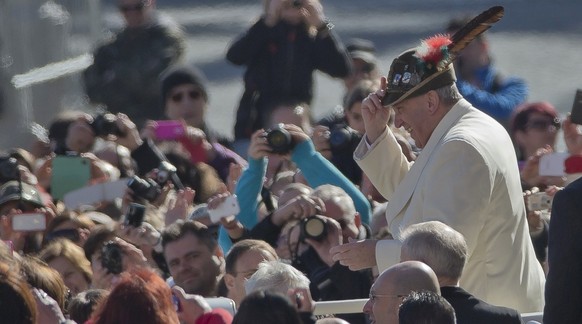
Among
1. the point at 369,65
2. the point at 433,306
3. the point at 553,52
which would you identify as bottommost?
the point at 553,52

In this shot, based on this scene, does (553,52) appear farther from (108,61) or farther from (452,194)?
(452,194)

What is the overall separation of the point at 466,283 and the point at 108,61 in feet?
19.2

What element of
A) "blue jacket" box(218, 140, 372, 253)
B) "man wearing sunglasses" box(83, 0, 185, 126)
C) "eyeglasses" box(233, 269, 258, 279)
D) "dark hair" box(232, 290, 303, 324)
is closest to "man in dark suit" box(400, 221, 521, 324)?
"dark hair" box(232, 290, 303, 324)

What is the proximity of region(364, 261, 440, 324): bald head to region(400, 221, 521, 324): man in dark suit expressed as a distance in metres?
0.30

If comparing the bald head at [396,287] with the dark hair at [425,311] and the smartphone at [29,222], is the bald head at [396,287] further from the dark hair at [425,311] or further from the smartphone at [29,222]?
the smartphone at [29,222]

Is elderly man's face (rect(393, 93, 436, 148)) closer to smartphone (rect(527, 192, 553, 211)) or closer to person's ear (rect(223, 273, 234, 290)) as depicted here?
person's ear (rect(223, 273, 234, 290))

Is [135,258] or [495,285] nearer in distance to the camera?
[495,285]

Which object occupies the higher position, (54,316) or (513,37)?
(54,316)

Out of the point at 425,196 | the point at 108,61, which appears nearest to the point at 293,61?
the point at 108,61

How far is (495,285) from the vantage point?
6375 mm

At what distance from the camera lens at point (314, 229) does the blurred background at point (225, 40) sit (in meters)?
5.14

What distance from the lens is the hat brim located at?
6543 millimetres

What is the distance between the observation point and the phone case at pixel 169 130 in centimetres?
1039

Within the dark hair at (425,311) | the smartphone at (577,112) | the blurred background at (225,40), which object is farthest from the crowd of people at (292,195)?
the blurred background at (225,40)
